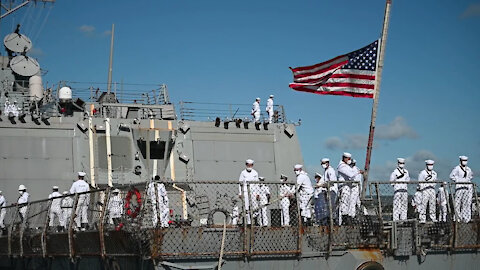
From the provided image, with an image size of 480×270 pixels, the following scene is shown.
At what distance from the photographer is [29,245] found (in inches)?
592

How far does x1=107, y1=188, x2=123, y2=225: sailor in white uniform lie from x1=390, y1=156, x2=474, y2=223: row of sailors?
5352 mm

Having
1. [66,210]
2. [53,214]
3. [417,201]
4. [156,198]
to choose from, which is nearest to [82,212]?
[66,210]

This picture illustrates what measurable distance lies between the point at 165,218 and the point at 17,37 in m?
15.7

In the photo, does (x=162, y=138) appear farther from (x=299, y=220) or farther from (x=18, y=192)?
(x=299, y=220)

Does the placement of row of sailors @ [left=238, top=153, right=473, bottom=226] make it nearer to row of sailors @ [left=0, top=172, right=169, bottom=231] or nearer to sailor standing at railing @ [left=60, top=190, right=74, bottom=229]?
row of sailors @ [left=0, top=172, right=169, bottom=231]

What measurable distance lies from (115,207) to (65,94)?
30.7 feet

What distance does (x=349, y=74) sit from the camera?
14.4m

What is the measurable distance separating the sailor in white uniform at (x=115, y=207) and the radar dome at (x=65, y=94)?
878 cm

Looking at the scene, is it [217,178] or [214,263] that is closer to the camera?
[214,263]

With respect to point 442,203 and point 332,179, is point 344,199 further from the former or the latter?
point 442,203

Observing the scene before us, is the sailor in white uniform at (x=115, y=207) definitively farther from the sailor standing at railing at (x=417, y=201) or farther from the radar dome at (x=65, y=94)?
the radar dome at (x=65, y=94)

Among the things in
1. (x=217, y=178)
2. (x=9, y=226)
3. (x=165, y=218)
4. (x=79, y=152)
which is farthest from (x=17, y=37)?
(x=165, y=218)

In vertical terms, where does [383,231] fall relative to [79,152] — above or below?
below

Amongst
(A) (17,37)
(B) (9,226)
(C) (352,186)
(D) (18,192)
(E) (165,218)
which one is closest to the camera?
(E) (165,218)
